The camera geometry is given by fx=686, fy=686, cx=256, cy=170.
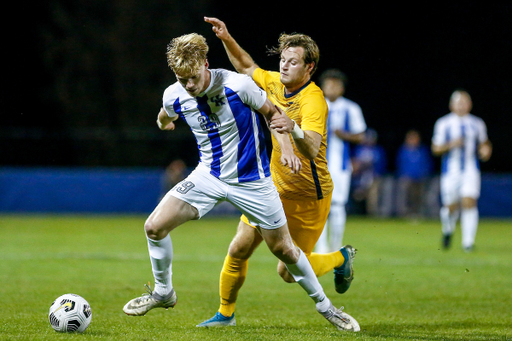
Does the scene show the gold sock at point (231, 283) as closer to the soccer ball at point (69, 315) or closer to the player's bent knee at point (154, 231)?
the player's bent knee at point (154, 231)

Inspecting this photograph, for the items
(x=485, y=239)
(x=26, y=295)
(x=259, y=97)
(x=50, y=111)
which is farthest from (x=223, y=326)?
(x=50, y=111)

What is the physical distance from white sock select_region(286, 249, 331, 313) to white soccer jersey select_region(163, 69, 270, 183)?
2.25ft

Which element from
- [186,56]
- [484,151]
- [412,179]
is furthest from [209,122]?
[412,179]

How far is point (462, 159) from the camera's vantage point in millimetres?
11047

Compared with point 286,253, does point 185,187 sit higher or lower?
higher

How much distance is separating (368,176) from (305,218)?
12.6 meters

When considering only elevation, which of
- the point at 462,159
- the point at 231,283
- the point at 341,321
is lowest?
the point at 341,321

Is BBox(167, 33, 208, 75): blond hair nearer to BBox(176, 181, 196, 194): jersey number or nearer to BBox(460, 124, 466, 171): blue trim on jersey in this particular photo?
BBox(176, 181, 196, 194): jersey number

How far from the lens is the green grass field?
4906 mm

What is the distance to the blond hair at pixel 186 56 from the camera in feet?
14.7

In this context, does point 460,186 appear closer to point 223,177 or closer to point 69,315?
point 223,177

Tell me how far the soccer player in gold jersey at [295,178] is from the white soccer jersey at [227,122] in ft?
0.83

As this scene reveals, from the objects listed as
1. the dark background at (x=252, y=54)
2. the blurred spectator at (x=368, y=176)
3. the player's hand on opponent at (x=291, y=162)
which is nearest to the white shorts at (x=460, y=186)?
the blurred spectator at (x=368, y=176)

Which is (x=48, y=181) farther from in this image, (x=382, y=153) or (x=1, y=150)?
(x=382, y=153)
